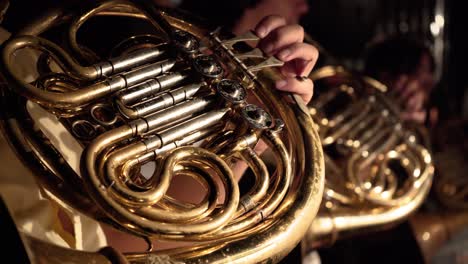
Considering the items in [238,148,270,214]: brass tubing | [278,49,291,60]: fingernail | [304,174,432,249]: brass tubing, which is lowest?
[304,174,432,249]: brass tubing

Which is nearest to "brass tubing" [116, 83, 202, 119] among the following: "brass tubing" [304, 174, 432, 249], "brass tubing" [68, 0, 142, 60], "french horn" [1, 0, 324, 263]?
"french horn" [1, 0, 324, 263]

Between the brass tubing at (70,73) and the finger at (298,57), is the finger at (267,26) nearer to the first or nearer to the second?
the finger at (298,57)

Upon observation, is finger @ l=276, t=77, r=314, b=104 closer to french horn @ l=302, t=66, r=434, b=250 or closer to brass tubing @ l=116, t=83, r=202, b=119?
brass tubing @ l=116, t=83, r=202, b=119

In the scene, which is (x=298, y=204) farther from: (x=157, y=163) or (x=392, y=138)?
(x=392, y=138)

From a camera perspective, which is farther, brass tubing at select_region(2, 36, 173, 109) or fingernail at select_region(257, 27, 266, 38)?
fingernail at select_region(257, 27, 266, 38)

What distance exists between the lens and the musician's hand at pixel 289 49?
2.61ft

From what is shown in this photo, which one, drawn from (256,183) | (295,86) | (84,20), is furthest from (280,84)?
(84,20)

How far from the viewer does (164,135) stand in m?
0.64

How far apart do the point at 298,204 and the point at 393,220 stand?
26.4 inches

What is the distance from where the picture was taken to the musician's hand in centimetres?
80

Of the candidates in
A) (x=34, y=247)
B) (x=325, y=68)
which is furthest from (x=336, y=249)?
(x=34, y=247)

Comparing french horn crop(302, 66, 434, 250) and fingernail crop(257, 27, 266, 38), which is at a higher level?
fingernail crop(257, 27, 266, 38)

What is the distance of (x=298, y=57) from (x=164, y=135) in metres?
0.27

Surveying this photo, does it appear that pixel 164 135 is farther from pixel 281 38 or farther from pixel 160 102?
pixel 281 38
